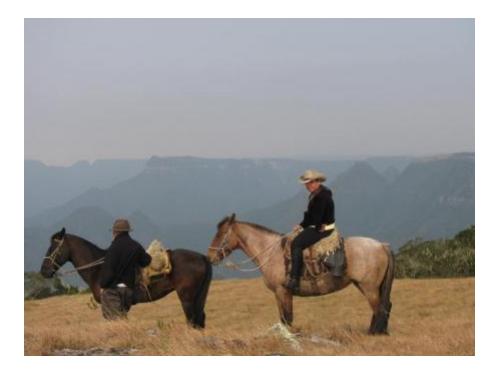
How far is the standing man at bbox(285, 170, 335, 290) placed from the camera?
11.9 m

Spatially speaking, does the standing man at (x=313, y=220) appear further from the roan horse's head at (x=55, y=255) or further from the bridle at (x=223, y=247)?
the roan horse's head at (x=55, y=255)

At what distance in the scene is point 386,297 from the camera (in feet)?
40.6

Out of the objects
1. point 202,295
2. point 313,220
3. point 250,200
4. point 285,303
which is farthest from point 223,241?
point 250,200

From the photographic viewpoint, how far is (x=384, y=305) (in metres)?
12.3

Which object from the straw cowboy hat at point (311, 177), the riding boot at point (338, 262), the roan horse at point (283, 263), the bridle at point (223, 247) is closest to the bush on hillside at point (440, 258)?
the roan horse at point (283, 263)

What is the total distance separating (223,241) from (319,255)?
5.67 feet

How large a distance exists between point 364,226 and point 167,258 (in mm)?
34715

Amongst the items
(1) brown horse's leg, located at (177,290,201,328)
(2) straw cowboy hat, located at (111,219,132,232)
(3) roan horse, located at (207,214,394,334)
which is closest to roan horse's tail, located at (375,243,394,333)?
(3) roan horse, located at (207,214,394,334)

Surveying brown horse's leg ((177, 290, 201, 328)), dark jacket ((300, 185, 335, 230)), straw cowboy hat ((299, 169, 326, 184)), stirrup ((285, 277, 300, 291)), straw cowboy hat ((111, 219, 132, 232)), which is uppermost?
straw cowboy hat ((299, 169, 326, 184))

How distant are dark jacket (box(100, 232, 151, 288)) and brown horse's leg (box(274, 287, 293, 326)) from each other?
2.47 metres

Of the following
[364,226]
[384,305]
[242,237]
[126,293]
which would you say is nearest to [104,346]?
[126,293]

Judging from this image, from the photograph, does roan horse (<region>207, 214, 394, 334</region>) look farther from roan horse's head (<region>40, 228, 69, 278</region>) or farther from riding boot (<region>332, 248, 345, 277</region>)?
roan horse's head (<region>40, 228, 69, 278</region>)

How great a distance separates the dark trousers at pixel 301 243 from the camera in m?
12.3

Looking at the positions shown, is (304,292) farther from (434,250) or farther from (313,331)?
(434,250)
